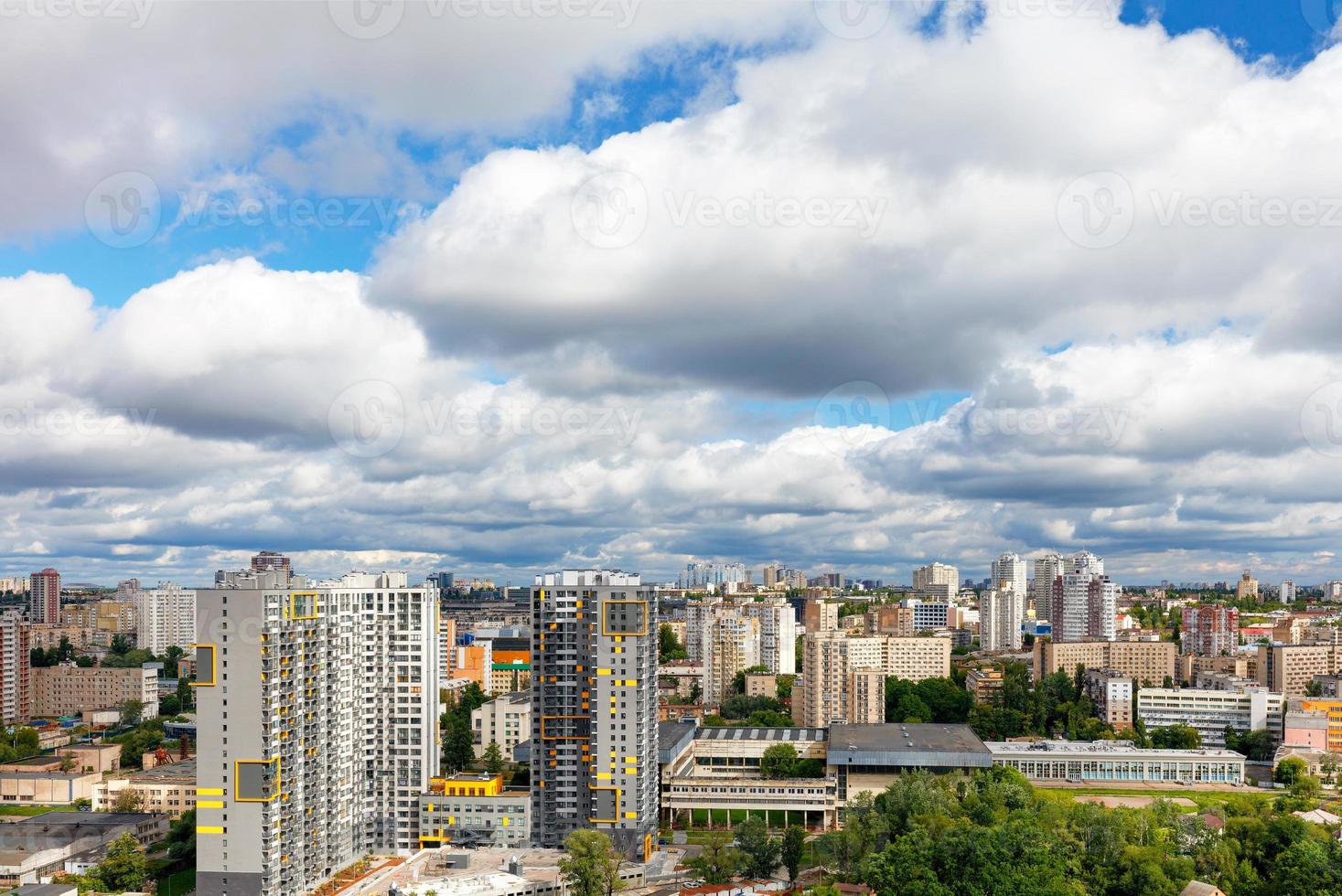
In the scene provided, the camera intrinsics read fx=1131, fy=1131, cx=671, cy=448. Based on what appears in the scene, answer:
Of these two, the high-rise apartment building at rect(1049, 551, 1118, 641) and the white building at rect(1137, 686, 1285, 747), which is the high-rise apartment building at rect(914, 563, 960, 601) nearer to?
the high-rise apartment building at rect(1049, 551, 1118, 641)

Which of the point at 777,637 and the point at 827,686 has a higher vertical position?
the point at 827,686

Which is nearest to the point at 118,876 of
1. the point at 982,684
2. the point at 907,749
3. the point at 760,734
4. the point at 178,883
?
the point at 178,883

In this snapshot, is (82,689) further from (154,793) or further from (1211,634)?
(1211,634)

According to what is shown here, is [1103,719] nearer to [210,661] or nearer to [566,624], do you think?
[566,624]

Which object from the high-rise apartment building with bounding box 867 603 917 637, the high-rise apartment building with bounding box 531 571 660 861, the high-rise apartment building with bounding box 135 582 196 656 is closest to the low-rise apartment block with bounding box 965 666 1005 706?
the high-rise apartment building with bounding box 867 603 917 637

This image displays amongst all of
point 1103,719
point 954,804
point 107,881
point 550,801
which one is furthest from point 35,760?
point 1103,719

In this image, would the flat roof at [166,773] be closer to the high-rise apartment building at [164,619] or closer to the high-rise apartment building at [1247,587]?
the high-rise apartment building at [164,619]
